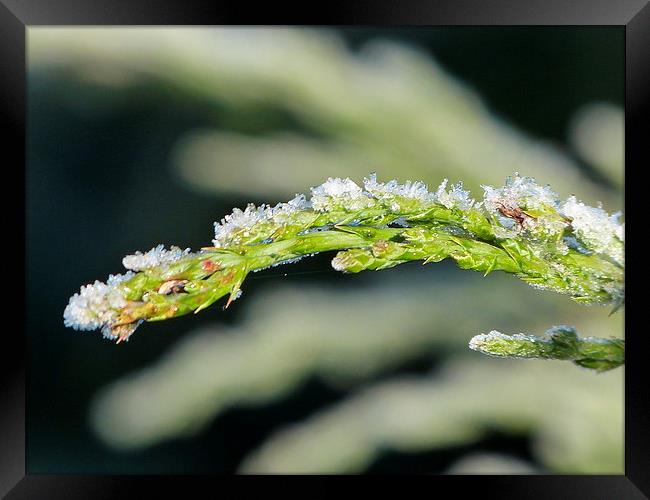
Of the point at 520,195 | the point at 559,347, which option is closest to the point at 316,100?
the point at 520,195

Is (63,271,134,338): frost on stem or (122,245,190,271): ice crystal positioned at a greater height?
(122,245,190,271): ice crystal

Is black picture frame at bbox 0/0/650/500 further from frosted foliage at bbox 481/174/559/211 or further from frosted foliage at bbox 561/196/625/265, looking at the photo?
frosted foliage at bbox 481/174/559/211

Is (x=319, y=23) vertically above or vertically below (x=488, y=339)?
above

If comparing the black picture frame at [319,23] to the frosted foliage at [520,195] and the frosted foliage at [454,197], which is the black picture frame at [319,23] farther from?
the frosted foliage at [454,197]

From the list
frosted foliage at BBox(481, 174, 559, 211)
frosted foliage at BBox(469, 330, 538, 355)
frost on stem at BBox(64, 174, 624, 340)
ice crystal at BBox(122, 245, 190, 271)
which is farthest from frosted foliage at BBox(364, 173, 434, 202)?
ice crystal at BBox(122, 245, 190, 271)

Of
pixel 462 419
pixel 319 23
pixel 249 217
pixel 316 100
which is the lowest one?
pixel 462 419

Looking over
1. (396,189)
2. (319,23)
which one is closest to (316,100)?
(319,23)

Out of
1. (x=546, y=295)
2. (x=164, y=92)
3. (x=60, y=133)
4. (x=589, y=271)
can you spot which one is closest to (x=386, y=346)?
(x=546, y=295)

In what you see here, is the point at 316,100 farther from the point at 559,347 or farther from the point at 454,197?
the point at 559,347
